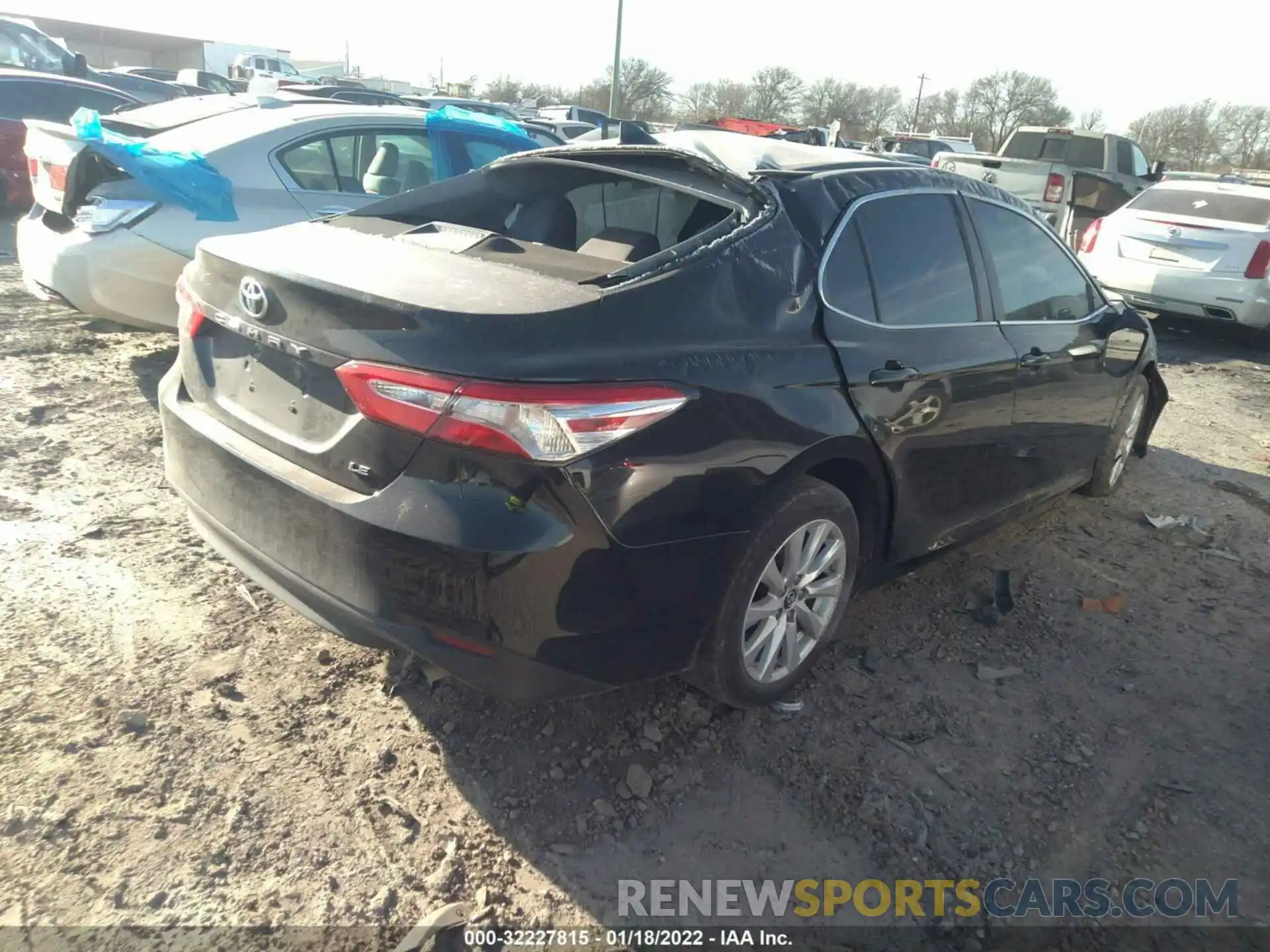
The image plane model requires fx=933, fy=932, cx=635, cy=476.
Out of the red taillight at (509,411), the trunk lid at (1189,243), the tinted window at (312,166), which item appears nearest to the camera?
the red taillight at (509,411)

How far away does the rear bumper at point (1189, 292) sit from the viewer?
27.3 feet

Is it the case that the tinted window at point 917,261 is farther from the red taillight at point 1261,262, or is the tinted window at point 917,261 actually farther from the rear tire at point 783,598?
the red taillight at point 1261,262

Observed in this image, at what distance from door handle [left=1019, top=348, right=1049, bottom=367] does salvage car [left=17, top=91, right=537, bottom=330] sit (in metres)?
4.03

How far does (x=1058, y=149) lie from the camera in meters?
14.9

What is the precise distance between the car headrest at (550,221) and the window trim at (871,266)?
1.05m

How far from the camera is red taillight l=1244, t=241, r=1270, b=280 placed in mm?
8289

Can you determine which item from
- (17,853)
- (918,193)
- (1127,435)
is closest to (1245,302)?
(1127,435)

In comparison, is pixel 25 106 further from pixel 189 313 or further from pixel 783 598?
pixel 783 598

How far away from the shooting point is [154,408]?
5051 mm

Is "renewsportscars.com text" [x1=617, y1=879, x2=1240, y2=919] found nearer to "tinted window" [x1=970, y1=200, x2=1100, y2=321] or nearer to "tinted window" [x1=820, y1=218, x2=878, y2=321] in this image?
"tinted window" [x1=820, y1=218, x2=878, y2=321]

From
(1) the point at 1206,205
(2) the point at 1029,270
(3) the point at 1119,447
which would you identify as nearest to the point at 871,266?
(2) the point at 1029,270

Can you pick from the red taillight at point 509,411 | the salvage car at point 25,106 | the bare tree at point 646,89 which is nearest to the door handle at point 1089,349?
the red taillight at point 509,411

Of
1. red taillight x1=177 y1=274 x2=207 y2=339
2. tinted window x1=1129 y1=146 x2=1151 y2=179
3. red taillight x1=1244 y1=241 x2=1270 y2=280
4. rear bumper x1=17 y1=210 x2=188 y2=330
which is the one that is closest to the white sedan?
red taillight x1=1244 y1=241 x2=1270 y2=280

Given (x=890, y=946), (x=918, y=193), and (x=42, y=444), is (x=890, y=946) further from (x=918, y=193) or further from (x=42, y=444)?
(x=42, y=444)
